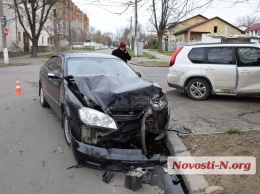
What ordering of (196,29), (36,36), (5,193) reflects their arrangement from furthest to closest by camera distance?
(196,29) < (36,36) < (5,193)

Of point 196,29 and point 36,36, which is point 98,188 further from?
point 196,29

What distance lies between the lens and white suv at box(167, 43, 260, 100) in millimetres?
7465

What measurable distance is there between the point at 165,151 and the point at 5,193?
7.82ft

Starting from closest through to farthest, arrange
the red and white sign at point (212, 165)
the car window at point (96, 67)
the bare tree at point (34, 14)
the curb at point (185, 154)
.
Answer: the curb at point (185, 154) → the red and white sign at point (212, 165) → the car window at point (96, 67) → the bare tree at point (34, 14)

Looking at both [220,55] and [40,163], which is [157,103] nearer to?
[40,163]

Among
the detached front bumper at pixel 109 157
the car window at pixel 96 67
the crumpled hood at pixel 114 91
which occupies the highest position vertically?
the car window at pixel 96 67

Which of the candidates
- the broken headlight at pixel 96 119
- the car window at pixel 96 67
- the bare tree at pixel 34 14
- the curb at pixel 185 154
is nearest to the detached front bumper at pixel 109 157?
the broken headlight at pixel 96 119

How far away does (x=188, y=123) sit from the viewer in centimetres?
577

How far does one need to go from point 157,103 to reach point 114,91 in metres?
0.69

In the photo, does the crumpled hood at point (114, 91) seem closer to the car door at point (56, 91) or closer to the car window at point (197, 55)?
the car door at point (56, 91)

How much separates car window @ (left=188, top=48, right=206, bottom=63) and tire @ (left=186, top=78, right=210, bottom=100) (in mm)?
559

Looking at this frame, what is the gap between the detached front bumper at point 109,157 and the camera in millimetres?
3684

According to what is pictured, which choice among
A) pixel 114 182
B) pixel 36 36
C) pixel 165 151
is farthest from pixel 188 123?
pixel 36 36

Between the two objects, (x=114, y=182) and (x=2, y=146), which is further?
(x=2, y=146)
